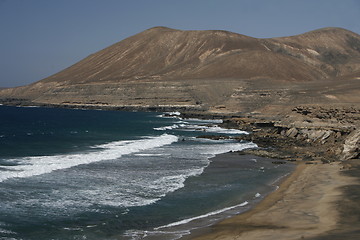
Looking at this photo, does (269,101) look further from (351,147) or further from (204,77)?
(351,147)

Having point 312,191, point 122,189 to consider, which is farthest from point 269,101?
point 122,189

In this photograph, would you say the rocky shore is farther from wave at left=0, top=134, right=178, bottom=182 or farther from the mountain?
the mountain

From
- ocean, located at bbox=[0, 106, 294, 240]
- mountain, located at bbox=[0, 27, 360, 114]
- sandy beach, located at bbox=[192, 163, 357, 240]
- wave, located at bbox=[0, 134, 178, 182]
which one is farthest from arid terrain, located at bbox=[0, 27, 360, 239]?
wave, located at bbox=[0, 134, 178, 182]

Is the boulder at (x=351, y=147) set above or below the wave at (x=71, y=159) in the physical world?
below

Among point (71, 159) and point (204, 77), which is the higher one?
point (204, 77)

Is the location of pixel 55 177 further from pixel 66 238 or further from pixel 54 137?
pixel 54 137

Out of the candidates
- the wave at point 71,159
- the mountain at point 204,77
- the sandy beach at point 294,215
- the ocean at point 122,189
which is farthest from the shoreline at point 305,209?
the mountain at point 204,77

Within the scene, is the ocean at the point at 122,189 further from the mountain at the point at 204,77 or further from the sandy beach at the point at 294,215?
the mountain at the point at 204,77
